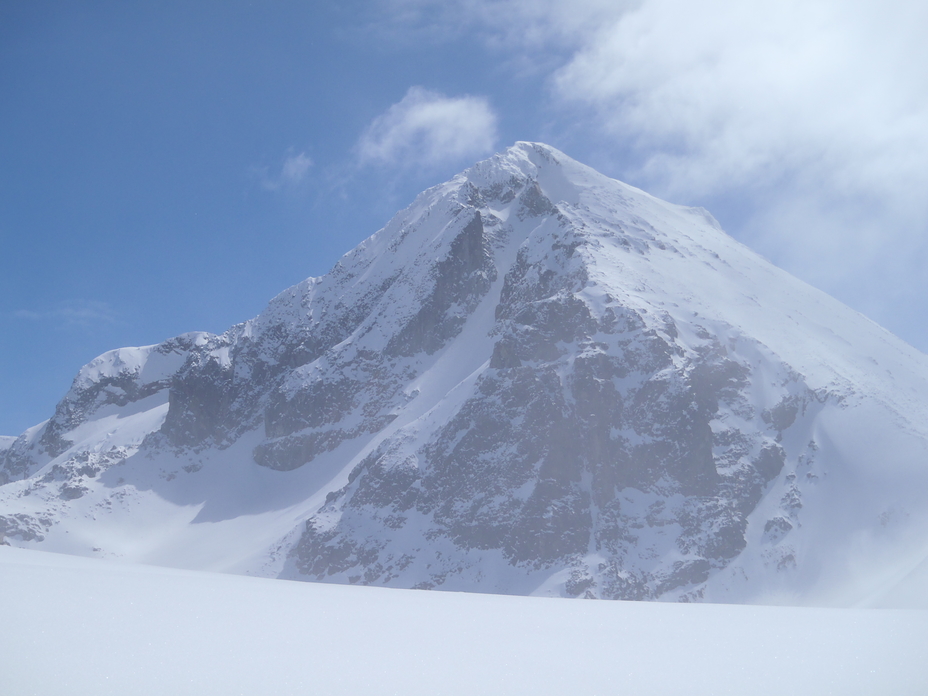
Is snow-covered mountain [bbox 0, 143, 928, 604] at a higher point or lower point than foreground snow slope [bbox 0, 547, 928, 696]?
higher

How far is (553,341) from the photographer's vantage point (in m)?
96.6

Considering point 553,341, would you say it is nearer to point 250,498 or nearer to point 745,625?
point 250,498

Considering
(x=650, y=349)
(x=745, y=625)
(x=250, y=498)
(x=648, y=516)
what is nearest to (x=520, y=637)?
Result: (x=745, y=625)

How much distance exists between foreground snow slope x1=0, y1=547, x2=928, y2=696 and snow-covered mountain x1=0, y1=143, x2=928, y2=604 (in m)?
60.4

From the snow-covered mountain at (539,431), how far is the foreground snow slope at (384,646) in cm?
6038

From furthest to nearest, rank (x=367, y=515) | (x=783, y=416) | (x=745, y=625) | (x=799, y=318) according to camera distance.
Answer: (x=799, y=318) → (x=367, y=515) → (x=783, y=416) → (x=745, y=625)

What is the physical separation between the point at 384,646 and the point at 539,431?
83.0m

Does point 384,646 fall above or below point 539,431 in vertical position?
below

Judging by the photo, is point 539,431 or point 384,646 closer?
point 384,646

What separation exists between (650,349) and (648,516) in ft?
72.1

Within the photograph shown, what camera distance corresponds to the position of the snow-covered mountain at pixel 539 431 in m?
75.9

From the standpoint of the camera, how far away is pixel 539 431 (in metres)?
88.4

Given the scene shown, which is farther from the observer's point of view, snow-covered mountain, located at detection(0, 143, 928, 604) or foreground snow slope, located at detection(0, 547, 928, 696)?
snow-covered mountain, located at detection(0, 143, 928, 604)

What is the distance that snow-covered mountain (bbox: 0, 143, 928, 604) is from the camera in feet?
249
